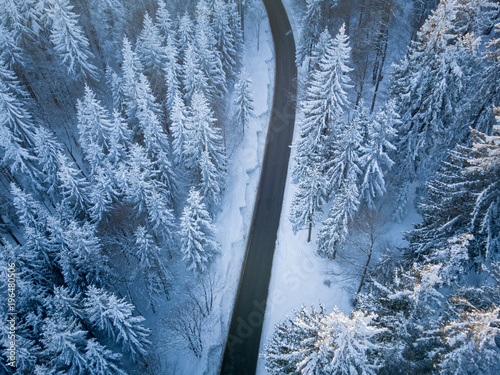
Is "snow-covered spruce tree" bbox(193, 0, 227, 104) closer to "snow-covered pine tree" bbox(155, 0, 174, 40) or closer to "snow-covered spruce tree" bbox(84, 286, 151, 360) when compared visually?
"snow-covered pine tree" bbox(155, 0, 174, 40)

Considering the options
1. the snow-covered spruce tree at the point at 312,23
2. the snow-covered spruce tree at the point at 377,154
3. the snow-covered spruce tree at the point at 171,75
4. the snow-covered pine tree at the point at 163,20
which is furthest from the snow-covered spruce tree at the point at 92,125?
the snow-covered spruce tree at the point at 312,23

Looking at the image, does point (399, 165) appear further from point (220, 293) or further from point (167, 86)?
point (167, 86)

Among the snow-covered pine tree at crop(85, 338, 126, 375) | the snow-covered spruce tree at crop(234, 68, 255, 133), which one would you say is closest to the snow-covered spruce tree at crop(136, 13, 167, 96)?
the snow-covered spruce tree at crop(234, 68, 255, 133)

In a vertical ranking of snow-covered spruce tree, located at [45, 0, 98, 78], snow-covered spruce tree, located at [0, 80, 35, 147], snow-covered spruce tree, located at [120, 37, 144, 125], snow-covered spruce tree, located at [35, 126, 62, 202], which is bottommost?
snow-covered spruce tree, located at [35, 126, 62, 202]

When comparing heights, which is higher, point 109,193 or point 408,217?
point 109,193

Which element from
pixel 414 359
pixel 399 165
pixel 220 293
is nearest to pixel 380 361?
pixel 414 359

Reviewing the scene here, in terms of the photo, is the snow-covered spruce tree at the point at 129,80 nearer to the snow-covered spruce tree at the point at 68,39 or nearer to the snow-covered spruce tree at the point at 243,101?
the snow-covered spruce tree at the point at 68,39
